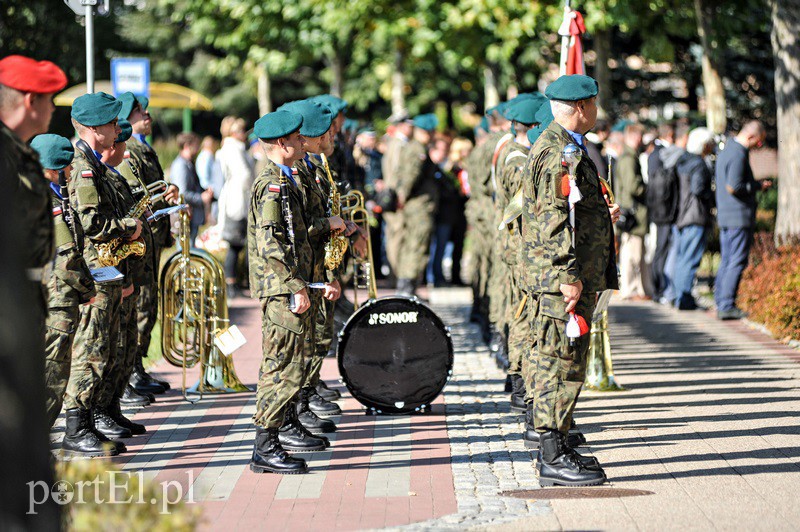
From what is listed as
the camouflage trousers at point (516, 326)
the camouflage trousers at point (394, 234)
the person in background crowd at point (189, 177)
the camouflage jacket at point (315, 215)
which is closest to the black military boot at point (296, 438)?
the camouflage jacket at point (315, 215)

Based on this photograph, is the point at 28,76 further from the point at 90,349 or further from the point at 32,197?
the point at 90,349

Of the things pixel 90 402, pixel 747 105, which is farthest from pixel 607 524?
pixel 747 105

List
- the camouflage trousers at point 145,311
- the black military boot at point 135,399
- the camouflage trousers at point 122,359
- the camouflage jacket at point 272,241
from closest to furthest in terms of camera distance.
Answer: the camouflage jacket at point 272,241, the camouflage trousers at point 122,359, the black military boot at point 135,399, the camouflage trousers at point 145,311

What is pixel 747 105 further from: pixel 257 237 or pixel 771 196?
pixel 257 237

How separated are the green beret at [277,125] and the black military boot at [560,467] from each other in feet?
7.74

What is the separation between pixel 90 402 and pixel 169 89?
2268 cm

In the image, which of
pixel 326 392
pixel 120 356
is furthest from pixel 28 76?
pixel 326 392

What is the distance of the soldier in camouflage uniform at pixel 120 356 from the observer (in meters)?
8.19

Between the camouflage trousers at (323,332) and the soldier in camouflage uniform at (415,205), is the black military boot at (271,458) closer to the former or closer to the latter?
the camouflage trousers at (323,332)

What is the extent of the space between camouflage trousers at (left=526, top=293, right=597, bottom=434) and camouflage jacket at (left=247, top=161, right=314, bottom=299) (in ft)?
4.83

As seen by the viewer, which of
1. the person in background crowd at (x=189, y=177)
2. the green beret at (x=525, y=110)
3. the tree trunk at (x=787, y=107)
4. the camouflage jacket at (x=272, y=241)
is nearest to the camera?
the camouflage jacket at (x=272, y=241)

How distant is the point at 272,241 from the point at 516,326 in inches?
102

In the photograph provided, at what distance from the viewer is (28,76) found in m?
5.18

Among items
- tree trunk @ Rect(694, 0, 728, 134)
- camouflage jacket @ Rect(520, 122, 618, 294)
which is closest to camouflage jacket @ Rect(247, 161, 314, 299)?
camouflage jacket @ Rect(520, 122, 618, 294)
